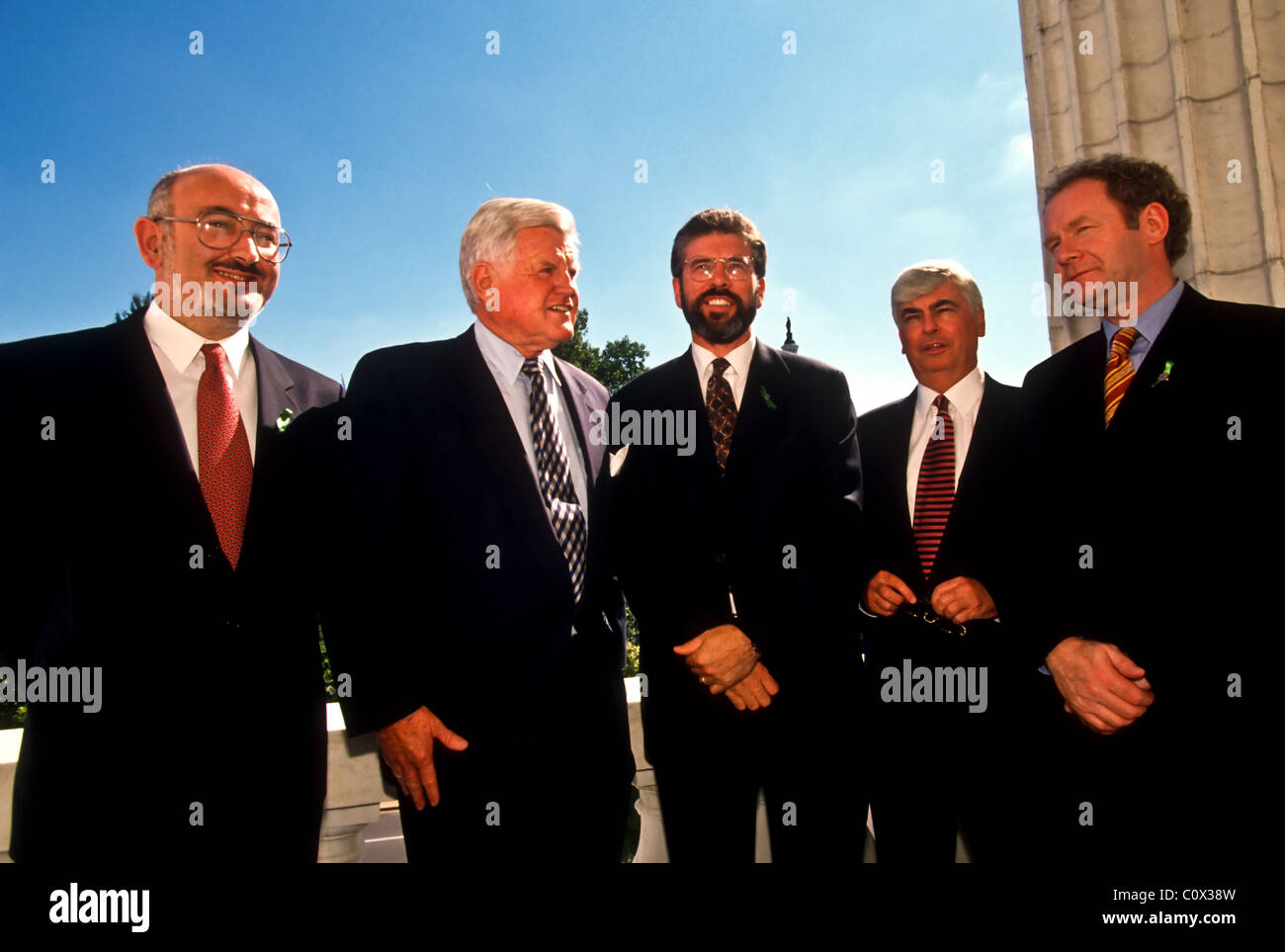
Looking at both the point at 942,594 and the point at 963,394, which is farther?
the point at 963,394

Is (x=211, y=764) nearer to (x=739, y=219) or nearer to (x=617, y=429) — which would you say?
(x=617, y=429)

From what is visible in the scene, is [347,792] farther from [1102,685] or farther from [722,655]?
[1102,685]

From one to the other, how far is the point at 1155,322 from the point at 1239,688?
Answer: 4.31 feet

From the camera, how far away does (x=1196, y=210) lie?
215 inches

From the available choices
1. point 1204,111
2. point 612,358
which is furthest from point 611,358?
point 1204,111

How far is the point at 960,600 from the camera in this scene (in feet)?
9.26

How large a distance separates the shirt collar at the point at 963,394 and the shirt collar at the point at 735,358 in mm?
962

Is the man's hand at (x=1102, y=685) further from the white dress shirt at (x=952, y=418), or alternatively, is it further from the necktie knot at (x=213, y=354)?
the necktie knot at (x=213, y=354)

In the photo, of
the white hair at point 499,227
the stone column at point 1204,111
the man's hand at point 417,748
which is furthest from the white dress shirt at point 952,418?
the stone column at point 1204,111

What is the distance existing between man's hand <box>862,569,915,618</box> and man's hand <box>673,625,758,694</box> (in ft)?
2.48

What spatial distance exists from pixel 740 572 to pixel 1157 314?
6.03 feet

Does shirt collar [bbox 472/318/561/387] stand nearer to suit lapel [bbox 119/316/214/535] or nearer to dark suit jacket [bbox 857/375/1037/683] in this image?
suit lapel [bbox 119/316/214/535]

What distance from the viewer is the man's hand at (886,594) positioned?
116 inches

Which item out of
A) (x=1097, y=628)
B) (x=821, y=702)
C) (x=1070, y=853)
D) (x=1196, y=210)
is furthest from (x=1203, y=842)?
(x=1196, y=210)
